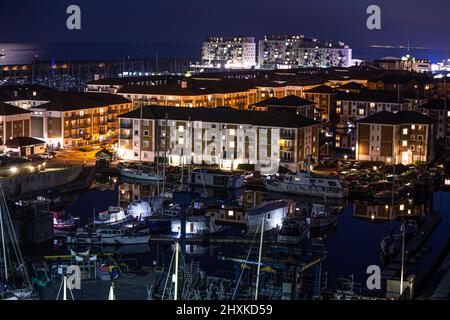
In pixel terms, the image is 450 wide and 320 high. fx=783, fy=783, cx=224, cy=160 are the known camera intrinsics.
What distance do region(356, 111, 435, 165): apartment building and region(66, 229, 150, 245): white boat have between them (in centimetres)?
656

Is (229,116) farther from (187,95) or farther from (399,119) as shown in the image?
(187,95)

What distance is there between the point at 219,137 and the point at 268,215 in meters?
4.57

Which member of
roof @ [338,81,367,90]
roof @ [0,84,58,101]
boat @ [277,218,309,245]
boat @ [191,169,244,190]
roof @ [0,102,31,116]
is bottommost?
boat @ [277,218,309,245]

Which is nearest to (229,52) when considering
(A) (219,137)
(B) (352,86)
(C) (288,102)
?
(B) (352,86)

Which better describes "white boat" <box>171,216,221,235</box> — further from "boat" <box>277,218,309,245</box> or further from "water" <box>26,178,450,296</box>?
"boat" <box>277,218,309,245</box>

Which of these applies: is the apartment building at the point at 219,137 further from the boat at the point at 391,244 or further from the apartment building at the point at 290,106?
the boat at the point at 391,244

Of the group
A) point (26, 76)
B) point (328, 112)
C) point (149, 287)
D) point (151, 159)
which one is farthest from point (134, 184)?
point (26, 76)

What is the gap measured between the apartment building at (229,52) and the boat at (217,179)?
104ft

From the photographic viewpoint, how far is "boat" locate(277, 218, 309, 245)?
8211 millimetres

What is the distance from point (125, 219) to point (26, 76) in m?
26.9

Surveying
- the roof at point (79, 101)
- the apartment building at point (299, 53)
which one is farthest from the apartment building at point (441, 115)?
the apartment building at point (299, 53)

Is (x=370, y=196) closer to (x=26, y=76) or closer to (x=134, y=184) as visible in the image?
(x=134, y=184)

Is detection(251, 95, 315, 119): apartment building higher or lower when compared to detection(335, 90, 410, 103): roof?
lower

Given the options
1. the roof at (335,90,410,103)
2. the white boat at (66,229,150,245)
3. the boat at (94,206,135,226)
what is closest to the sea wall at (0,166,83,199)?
the boat at (94,206,135,226)
